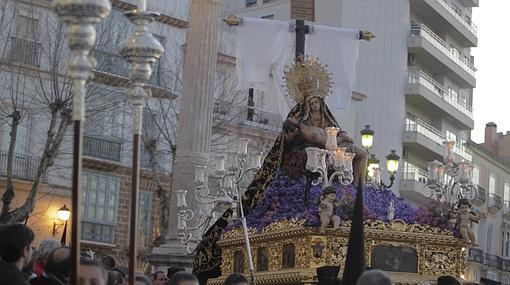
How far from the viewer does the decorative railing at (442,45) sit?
5581 centimetres

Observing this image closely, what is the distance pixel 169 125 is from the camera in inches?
1599

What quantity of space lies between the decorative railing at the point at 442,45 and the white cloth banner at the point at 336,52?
1188 inches

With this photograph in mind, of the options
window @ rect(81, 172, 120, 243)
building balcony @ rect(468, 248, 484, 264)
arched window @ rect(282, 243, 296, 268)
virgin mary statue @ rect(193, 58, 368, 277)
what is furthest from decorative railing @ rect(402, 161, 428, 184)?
arched window @ rect(282, 243, 296, 268)

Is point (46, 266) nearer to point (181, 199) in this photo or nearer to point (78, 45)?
point (78, 45)

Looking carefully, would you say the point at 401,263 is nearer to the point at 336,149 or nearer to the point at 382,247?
the point at 382,247

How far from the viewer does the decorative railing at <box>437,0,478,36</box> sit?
194 ft

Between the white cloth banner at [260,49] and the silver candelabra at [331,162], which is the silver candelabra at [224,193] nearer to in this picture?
the silver candelabra at [331,162]

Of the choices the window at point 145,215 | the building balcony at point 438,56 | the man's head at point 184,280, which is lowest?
the man's head at point 184,280

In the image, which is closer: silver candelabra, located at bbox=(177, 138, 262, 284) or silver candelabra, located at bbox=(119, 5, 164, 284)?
silver candelabra, located at bbox=(119, 5, 164, 284)

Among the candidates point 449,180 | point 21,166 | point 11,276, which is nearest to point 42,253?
point 11,276

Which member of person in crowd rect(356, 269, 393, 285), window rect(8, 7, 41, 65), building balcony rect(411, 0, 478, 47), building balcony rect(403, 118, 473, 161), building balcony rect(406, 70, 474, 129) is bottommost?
person in crowd rect(356, 269, 393, 285)

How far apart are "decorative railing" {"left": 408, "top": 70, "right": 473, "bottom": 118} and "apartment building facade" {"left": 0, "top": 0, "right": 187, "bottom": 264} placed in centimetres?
1416

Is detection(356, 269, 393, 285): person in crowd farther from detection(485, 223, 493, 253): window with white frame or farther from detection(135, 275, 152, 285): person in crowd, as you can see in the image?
detection(485, 223, 493, 253): window with white frame

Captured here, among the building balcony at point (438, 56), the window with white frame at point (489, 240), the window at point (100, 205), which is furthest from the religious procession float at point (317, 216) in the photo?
the window with white frame at point (489, 240)
